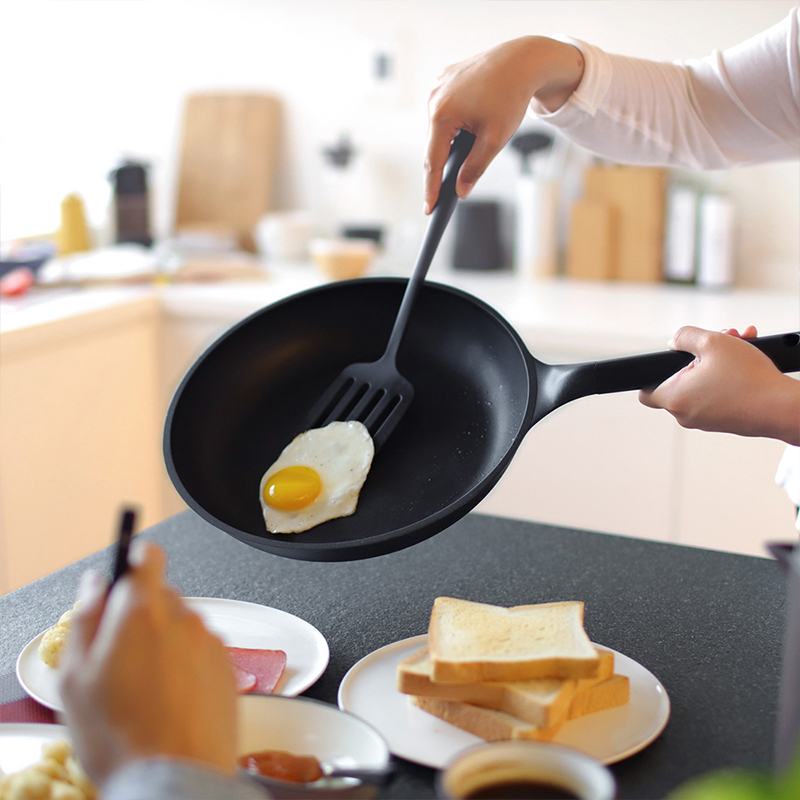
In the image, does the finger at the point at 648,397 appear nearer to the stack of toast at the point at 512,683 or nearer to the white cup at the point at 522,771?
the stack of toast at the point at 512,683

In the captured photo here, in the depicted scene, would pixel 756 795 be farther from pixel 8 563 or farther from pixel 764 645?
pixel 8 563

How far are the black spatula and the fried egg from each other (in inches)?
0.7

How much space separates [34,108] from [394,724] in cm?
258

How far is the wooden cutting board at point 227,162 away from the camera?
2.54m

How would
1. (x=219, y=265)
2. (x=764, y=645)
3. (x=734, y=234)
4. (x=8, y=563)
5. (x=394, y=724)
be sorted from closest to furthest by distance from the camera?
1. (x=394, y=724)
2. (x=764, y=645)
3. (x=8, y=563)
4. (x=734, y=234)
5. (x=219, y=265)

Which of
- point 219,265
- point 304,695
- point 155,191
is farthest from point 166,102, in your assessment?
point 304,695

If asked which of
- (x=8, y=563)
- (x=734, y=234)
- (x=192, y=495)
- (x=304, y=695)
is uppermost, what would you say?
(x=734, y=234)

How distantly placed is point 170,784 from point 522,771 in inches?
7.1

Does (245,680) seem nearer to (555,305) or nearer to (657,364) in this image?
(657,364)

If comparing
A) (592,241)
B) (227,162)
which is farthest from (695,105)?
(227,162)

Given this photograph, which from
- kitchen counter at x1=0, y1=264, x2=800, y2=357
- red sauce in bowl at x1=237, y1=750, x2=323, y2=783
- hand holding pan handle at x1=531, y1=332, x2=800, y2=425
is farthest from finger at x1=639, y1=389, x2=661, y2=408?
kitchen counter at x1=0, y1=264, x2=800, y2=357

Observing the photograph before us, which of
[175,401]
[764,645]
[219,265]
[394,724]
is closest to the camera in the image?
[394,724]

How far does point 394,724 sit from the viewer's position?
643 mm

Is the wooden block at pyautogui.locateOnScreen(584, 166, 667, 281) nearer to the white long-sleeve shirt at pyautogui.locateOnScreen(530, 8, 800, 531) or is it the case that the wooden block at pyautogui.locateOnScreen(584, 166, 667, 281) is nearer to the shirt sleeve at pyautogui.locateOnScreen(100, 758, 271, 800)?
the white long-sleeve shirt at pyautogui.locateOnScreen(530, 8, 800, 531)
